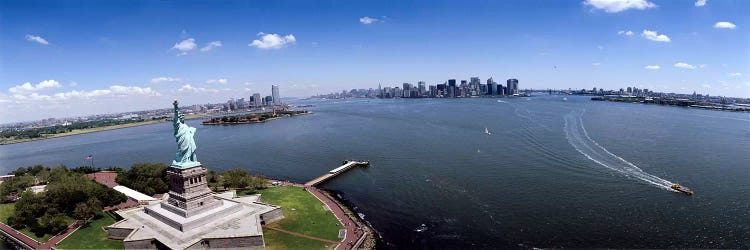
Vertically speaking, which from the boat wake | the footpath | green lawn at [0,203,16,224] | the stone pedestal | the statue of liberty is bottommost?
the footpath

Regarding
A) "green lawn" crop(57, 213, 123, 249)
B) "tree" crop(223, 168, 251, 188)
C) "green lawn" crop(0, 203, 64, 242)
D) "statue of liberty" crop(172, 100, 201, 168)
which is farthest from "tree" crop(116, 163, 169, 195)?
"statue of liberty" crop(172, 100, 201, 168)

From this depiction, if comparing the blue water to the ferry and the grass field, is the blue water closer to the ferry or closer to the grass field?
the ferry

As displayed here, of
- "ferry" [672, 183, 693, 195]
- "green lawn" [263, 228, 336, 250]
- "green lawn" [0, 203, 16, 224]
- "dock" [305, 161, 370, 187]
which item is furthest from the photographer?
"dock" [305, 161, 370, 187]

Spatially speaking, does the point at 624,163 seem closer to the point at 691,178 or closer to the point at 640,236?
the point at 691,178

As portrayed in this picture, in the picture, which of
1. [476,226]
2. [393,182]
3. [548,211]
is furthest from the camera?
[393,182]

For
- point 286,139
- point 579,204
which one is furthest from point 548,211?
point 286,139

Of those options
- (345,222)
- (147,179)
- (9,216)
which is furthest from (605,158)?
(9,216)

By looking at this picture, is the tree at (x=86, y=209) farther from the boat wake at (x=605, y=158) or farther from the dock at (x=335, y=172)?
the boat wake at (x=605, y=158)
